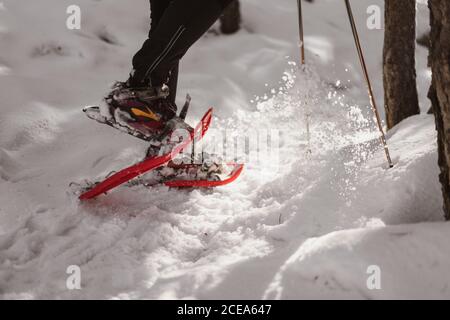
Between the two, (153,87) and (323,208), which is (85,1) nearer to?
(153,87)

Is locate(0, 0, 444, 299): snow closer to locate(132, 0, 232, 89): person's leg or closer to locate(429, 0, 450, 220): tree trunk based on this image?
locate(429, 0, 450, 220): tree trunk

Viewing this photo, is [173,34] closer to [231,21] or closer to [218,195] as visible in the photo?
[218,195]

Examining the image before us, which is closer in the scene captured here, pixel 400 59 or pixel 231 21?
pixel 400 59

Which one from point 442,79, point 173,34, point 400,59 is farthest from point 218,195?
point 400,59

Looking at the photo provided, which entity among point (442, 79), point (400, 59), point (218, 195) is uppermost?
point (442, 79)

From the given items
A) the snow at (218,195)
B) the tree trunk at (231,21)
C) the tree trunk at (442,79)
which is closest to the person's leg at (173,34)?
the snow at (218,195)

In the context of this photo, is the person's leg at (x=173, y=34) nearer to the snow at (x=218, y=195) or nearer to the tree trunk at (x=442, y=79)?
the snow at (x=218, y=195)

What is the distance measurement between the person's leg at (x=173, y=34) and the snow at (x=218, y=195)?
0.83 m

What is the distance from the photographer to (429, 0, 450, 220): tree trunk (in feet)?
5.81

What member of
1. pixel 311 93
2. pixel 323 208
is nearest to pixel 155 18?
pixel 323 208

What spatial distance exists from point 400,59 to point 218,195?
74.8 inches

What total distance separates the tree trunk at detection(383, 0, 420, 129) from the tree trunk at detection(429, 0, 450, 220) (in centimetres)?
189

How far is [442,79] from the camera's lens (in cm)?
182

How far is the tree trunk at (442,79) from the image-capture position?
177cm
